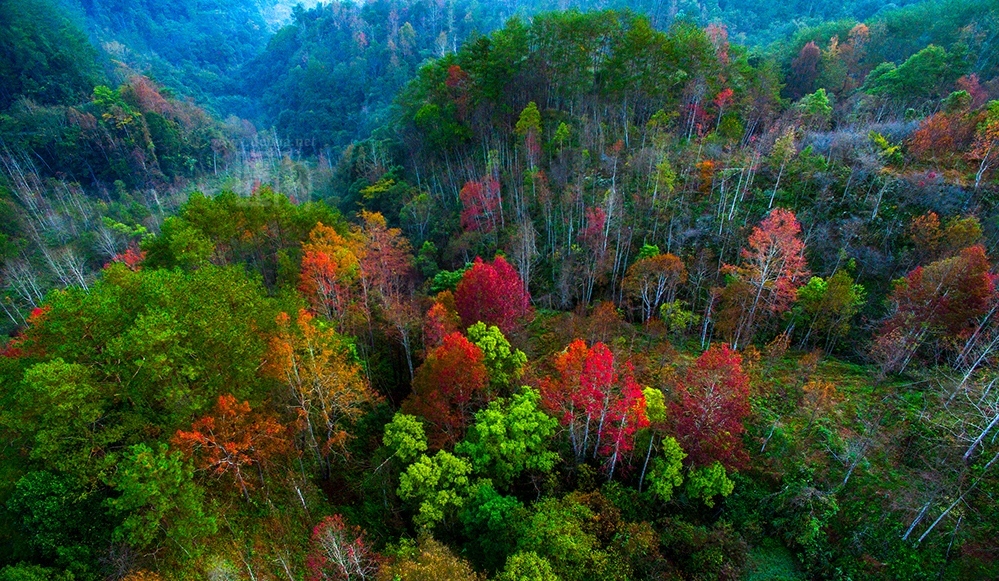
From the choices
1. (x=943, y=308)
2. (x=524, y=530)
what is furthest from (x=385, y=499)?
(x=943, y=308)

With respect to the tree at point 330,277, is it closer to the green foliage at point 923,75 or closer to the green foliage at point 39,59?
the green foliage at point 923,75

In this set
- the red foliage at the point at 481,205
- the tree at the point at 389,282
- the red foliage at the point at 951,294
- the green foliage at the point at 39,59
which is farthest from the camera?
the green foliage at the point at 39,59

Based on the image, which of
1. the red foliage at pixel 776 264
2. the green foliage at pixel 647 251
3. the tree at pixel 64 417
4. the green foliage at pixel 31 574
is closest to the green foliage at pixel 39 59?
the tree at pixel 64 417

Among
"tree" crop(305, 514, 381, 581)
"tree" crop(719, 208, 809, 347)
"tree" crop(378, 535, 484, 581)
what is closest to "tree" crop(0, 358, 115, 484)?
"tree" crop(305, 514, 381, 581)

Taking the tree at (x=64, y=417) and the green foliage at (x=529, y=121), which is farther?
the green foliage at (x=529, y=121)

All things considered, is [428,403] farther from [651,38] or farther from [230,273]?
[651,38]

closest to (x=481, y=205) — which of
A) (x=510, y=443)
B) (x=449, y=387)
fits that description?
(x=449, y=387)

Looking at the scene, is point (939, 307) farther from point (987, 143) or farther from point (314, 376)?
point (314, 376)

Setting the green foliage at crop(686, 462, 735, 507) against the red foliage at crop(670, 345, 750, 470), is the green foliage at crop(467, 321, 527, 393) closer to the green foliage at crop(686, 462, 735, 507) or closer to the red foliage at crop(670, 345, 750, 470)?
the red foliage at crop(670, 345, 750, 470)
